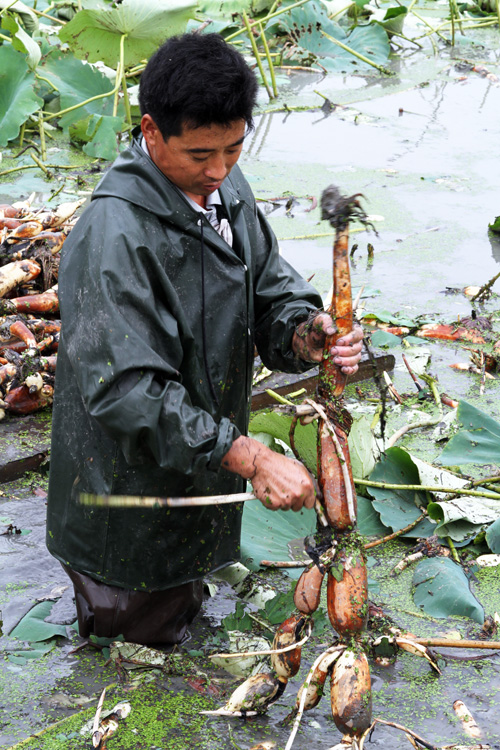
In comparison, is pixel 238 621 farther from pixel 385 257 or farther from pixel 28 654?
pixel 385 257

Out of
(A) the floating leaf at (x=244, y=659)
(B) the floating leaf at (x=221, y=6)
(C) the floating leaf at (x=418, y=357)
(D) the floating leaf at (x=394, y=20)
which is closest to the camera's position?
(A) the floating leaf at (x=244, y=659)

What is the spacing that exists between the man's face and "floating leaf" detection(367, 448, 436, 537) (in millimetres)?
1394

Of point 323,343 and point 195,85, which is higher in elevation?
point 195,85

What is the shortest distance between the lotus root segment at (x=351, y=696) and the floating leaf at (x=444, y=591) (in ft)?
1.96

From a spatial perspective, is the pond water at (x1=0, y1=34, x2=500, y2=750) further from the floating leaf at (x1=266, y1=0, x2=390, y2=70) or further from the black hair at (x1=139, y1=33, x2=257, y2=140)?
the black hair at (x1=139, y1=33, x2=257, y2=140)

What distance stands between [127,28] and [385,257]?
288 centimetres

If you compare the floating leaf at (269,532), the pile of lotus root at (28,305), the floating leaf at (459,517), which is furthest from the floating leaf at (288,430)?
the pile of lotus root at (28,305)

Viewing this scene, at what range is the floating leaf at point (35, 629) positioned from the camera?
7.84 feet

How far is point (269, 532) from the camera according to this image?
2838 millimetres

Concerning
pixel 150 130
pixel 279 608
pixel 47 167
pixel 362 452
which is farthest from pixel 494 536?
pixel 47 167

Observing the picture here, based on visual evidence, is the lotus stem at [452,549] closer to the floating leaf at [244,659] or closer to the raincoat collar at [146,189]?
the floating leaf at [244,659]

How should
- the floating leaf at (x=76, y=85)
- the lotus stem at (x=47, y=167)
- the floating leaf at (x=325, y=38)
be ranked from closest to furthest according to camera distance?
the lotus stem at (x=47, y=167) < the floating leaf at (x=76, y=85) < the floating leaf at (x=325, y=38)

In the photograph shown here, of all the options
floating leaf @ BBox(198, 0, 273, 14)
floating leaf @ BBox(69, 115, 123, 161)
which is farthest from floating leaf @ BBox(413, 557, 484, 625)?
floating leaf @ BBox(198, 0, 273, 14)

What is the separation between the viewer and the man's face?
1889 millimetres
